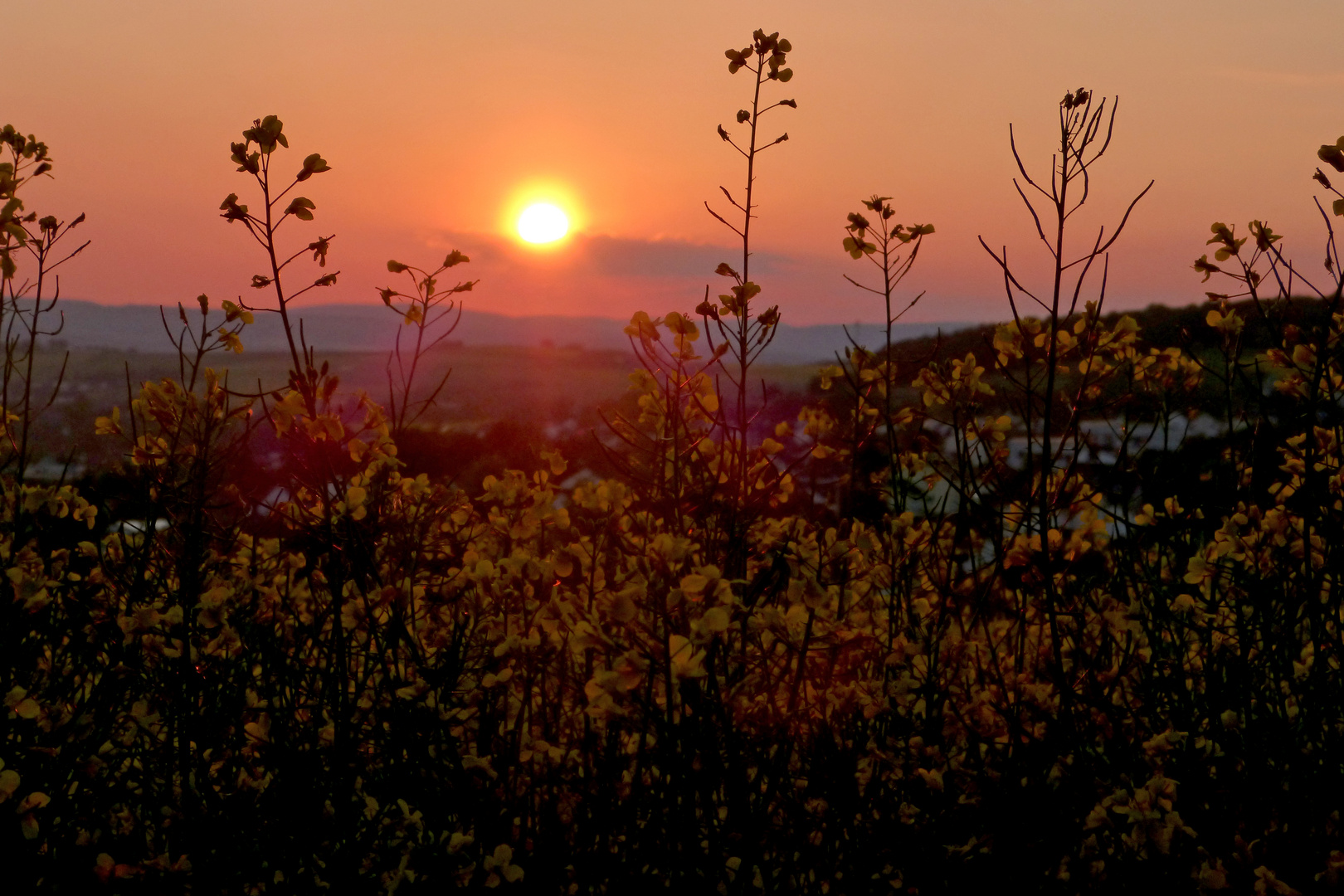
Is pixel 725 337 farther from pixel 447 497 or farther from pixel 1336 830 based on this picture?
pixel 1336 830

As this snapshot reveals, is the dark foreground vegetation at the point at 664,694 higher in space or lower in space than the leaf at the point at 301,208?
lower

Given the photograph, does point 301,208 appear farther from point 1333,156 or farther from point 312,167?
point 1333,156

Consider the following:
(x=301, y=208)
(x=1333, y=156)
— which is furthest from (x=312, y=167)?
(x=1333, y=156)

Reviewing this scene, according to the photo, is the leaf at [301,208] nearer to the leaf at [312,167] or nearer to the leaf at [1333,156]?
the leaf at [312,167]

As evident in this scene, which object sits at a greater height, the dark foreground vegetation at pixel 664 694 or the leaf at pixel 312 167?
the leaf at pixel 312 167

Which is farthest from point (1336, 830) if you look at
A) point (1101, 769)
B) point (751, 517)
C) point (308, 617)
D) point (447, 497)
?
point (308, 617)

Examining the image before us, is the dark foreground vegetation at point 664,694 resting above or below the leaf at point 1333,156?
Result: below

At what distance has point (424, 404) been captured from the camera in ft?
8.62

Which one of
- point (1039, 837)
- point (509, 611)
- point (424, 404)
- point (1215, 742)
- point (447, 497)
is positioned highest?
point (424, 404)

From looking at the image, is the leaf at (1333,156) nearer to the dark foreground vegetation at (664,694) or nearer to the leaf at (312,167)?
the dark foreground vegetation at (664,694)

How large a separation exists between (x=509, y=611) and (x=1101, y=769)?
5.85ft

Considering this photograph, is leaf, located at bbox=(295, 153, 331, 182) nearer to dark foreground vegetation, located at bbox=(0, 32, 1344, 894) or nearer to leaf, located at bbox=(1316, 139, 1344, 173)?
dark foreground vegetation, located at bbox=(0, 32, 1344, 894)

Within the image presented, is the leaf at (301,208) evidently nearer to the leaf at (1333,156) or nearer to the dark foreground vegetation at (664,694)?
the dark foreground vegetation at (664,694)

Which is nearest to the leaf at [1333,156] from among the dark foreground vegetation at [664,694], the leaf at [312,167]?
the dark foreground vegetation at [664,694]
